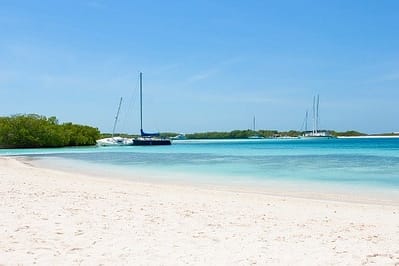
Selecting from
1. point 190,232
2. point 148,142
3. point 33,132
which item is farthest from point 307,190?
point 33,132

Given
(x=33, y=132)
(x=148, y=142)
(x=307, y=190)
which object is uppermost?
(x=33, y=132)

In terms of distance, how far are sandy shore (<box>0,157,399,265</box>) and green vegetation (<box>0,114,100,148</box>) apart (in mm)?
68748

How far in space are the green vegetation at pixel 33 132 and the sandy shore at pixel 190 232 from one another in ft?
226

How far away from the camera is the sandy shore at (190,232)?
5457mm

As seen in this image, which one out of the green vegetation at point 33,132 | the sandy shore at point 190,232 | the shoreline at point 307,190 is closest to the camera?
the sandy shore at point 190,232

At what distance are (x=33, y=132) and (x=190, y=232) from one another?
75.2 meters

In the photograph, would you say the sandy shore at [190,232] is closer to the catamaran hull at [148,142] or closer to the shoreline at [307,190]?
the shoreline at [307,190]

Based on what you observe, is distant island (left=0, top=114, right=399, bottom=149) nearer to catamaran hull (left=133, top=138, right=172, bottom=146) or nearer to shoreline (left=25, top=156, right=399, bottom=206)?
catamaran hull (left=133, top=138, right=172, bottom=146)

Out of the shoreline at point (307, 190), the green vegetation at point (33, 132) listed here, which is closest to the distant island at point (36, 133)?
the green vegetation at point (33, 132)

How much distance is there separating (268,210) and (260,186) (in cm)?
631

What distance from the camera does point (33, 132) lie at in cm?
7675

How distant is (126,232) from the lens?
6.82 meters

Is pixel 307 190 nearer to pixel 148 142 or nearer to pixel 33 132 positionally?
pixel 148 142

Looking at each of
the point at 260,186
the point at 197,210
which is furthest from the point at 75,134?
the point at 197,210
